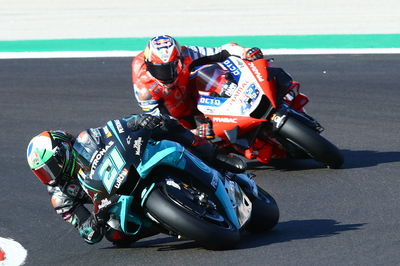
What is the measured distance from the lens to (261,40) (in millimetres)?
15211

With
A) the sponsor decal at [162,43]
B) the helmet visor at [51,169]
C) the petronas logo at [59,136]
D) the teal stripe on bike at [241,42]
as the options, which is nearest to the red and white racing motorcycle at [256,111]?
the sponsor decal at [162,43]

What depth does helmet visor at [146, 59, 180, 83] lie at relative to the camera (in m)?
8.72

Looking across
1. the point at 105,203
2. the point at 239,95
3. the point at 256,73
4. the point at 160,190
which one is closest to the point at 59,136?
the point at 105,203

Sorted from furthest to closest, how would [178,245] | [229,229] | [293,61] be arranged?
[293,61], [178,245], [229,229]

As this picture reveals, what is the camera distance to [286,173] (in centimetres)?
925

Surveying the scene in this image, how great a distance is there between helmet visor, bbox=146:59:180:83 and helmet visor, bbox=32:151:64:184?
2492 millimetres

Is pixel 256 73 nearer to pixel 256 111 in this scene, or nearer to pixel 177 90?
pixel 256 111

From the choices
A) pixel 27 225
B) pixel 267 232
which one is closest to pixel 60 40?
pixel 27 225

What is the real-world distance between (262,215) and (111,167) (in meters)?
1.37

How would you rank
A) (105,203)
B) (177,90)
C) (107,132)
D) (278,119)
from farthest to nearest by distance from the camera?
(177,90) → (278,119) → (107,132) → (105,203)

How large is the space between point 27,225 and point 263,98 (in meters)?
2.56

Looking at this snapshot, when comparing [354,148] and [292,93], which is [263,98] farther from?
[354,148]

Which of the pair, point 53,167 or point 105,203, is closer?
point 105,203

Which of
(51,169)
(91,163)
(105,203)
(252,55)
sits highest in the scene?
(91,163)
